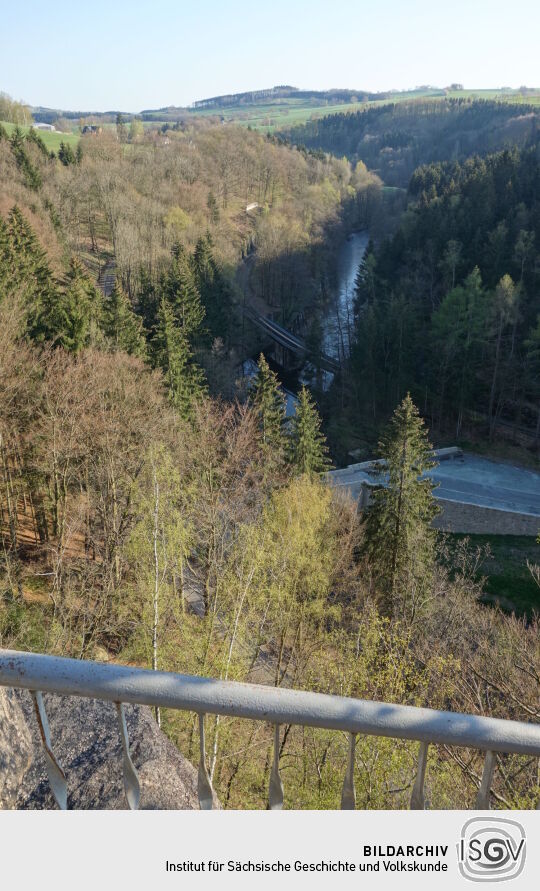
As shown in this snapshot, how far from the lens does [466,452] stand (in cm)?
3922

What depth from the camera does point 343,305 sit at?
67.2m

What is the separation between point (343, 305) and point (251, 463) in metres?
49.8

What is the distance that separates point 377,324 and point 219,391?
15086 mm

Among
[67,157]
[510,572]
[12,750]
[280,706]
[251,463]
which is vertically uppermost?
[67,157]

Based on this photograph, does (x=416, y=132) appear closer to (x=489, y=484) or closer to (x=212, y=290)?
(x=212, y=290)

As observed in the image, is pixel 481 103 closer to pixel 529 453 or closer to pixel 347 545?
pixel 529 453

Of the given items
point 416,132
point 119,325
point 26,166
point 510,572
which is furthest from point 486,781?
point 416,132

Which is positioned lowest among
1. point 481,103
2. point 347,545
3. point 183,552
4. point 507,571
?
point 507,571

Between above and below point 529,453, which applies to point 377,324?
above

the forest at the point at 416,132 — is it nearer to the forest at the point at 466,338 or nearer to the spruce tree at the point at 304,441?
the forest at the point at 466,338

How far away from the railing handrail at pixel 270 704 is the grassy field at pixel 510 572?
23.4 m

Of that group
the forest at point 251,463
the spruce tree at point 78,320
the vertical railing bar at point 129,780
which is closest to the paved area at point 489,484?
the forest at point 251,463
